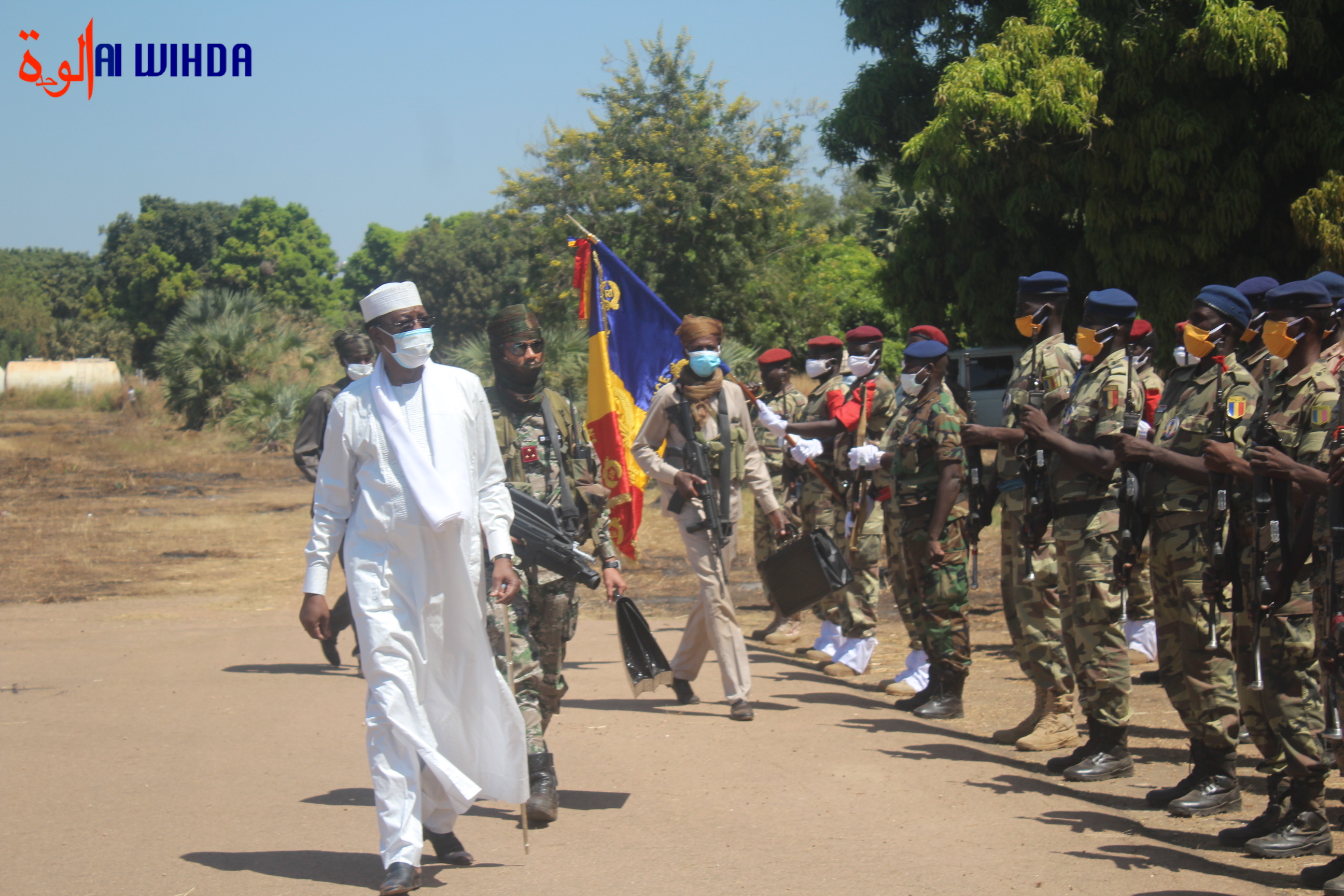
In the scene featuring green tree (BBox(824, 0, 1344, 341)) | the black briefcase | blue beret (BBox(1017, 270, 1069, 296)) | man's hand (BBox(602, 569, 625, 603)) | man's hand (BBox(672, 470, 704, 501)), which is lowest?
the black briefcase

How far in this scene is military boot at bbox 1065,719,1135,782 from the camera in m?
6.01

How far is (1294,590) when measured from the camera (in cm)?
470

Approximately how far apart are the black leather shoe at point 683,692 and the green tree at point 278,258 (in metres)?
71.5

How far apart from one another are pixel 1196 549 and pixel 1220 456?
64 centimetres

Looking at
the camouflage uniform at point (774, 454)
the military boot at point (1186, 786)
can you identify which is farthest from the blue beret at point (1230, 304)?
the camouflage uniform at point (774, 454)

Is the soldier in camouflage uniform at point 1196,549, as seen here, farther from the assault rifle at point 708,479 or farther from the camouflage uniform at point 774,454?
the camouflage uniform at point 774,454

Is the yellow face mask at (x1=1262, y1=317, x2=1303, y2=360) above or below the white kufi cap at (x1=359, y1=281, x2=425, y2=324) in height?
below

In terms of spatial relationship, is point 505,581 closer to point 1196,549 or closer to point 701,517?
point 701,517

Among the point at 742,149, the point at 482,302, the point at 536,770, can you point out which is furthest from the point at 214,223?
the point at 536,770

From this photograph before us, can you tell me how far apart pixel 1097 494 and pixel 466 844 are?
341 centimetres

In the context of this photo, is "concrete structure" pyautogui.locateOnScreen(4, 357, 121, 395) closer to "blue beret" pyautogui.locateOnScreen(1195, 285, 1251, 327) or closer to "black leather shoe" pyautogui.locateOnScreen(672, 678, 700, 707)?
"black leather shoe" pyautogui.locateOnScreen(672, 678, 700, 707)

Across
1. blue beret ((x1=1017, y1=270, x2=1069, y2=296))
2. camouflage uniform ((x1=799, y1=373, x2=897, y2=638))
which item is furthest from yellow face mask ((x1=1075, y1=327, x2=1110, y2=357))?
camouflage uniform ((x1=799, y1=373, x2=897, y2=638))

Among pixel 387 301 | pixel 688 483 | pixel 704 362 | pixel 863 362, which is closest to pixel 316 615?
pixel 387 301

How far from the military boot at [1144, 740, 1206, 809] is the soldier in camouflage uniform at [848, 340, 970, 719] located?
185 cm
